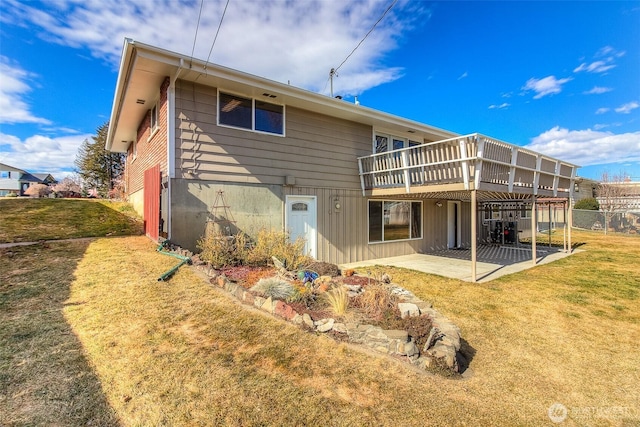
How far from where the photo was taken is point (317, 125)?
876 cm

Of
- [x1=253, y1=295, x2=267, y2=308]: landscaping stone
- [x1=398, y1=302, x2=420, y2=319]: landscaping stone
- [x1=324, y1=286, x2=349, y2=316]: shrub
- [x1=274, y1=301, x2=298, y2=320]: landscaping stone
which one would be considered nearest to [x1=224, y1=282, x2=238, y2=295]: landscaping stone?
[x1=253, y1=295, x2=267, y2=308]: landscaping stone

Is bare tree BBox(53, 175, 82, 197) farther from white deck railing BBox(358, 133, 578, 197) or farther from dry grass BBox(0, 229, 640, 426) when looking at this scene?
white deck railing BBox(358, 133, 578, 197)

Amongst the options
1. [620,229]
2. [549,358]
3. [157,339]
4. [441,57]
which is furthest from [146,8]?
[620,229]

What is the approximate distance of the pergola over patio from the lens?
679cm

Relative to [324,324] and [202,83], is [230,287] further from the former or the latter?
[202,83]

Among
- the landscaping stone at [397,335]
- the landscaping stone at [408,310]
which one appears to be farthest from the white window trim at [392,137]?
the landscaping stone at [397,335]

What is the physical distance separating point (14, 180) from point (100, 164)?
83.3 ft

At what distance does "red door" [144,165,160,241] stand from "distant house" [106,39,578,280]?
1.5 inches

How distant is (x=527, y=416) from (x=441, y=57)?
44.3 ft

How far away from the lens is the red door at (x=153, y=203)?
669cm

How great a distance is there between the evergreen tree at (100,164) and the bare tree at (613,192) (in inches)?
1595

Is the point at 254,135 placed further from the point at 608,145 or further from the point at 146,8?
the point at 608,145

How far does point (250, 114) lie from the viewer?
757 cm

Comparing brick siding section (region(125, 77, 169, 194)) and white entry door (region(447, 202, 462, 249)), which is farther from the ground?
brick siding section (region(125, 77, 169, 194))
